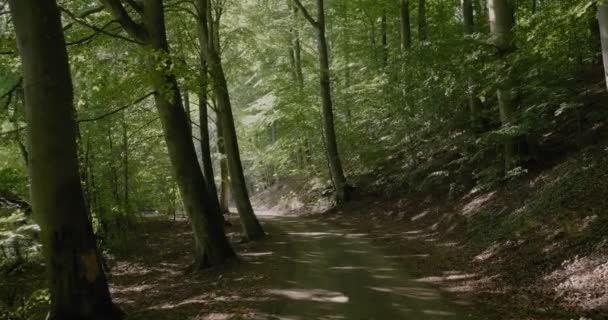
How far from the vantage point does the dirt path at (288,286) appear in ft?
22.9

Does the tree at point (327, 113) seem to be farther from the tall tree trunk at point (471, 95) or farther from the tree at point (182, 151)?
the tree at point (182, 151)

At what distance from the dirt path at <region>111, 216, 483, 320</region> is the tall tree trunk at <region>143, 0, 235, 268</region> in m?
0.54

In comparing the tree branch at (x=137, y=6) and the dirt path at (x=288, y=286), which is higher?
the tree branch at (x=137, y=6)

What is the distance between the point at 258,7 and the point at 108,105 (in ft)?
28.8

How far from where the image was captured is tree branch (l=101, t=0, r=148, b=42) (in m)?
9.23

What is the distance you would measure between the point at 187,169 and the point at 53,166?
4644mm

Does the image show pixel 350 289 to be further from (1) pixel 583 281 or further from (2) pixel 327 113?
(2) pixel 327 113

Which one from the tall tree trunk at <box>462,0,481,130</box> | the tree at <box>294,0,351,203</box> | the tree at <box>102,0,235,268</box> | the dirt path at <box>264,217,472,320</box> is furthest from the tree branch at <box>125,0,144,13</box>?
the tree at <box>294,0,351,203</box>

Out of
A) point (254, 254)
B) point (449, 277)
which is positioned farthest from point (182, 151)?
point (449, 277)

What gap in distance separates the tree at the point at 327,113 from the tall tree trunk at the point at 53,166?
14742 millimetres

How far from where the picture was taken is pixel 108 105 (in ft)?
47.8

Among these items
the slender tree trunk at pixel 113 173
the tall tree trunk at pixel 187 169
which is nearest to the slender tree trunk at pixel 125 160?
the slender tree trunk at pixel 113 173

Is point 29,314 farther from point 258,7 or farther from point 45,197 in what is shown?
point 258,7

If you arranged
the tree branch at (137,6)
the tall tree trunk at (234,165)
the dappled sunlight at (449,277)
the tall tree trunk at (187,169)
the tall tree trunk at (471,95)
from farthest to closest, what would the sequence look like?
the tall tree trunk at (234,165), the tall tree trunk at (471,95), the tall tree trunk at (187,169), the tree branch at (137,6), the dappled sunlight at (449,277)
